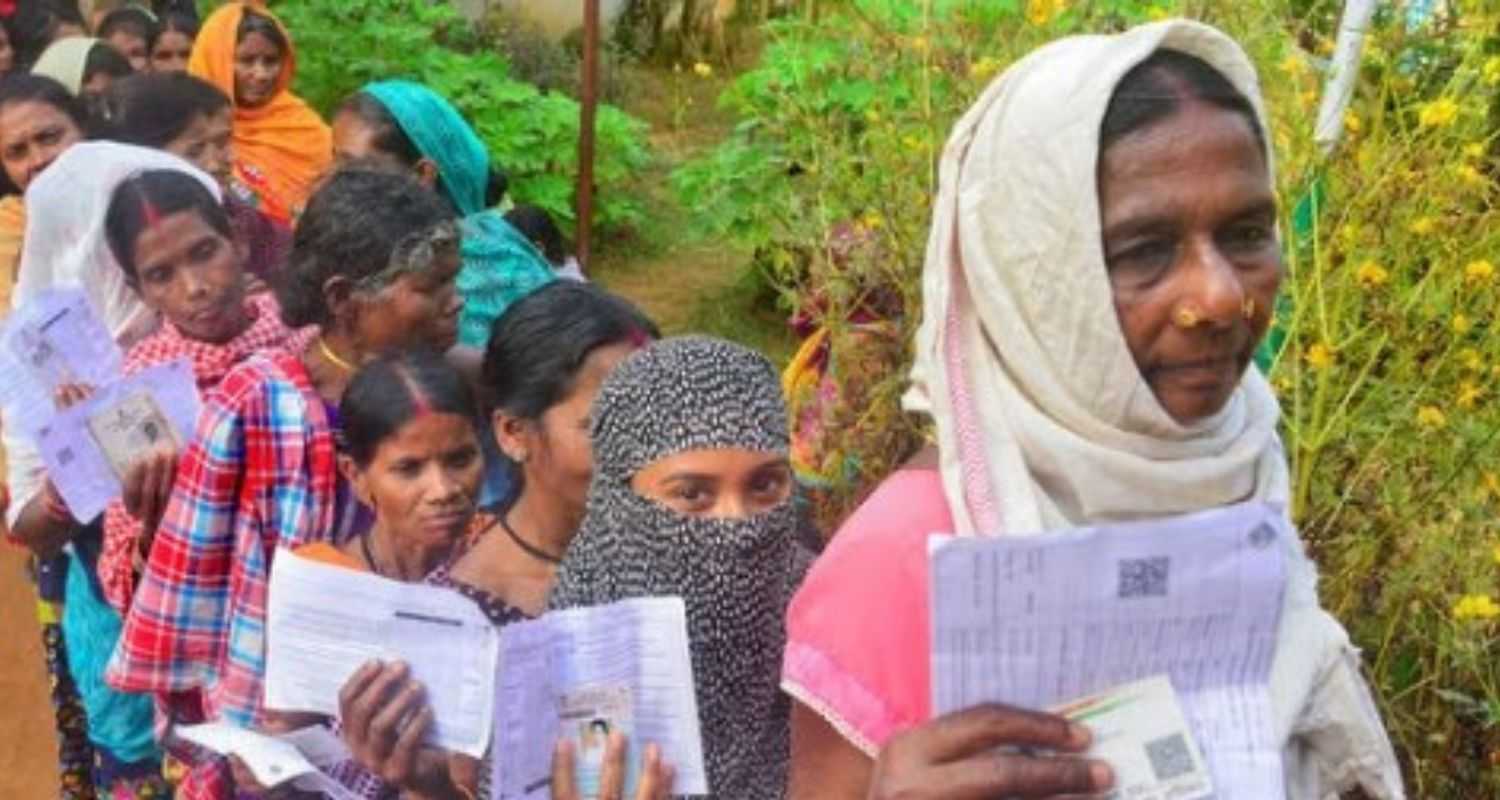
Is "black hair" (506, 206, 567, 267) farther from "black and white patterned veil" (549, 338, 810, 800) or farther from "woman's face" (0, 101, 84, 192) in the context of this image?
"black and white patterned veil" (549, 338, 810, 800)

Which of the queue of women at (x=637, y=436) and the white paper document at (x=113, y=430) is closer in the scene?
the queue of women at (x=637, y=436)

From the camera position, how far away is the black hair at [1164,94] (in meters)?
1.74

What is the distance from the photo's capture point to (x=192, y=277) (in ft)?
12.8

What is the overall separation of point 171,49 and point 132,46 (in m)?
0.21

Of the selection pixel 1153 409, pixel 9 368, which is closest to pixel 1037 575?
pixel 1153 409

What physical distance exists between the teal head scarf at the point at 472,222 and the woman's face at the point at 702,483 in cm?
149

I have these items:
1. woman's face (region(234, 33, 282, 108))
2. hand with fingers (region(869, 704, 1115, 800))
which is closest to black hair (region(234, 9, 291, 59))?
woman's face (region(234, 33, 282, 108))

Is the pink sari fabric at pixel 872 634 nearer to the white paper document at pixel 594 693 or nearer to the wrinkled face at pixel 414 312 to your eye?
the white paper document at pixel 594 693

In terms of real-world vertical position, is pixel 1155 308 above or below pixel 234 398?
above

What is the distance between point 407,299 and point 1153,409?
2.21 meters

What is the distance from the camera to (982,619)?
1.64 m

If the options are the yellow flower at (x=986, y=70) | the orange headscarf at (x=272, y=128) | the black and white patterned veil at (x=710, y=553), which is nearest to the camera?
the black and white patterned veil at (x=710, y=553)

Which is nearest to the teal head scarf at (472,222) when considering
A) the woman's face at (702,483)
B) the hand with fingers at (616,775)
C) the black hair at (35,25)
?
the woman's face at (702,483)

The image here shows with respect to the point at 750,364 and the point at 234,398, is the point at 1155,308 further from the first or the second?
the point at 234,398
